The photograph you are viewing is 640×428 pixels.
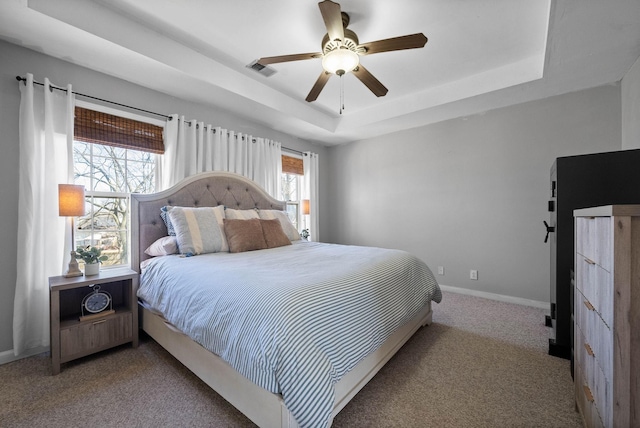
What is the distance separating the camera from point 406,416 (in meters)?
1.42

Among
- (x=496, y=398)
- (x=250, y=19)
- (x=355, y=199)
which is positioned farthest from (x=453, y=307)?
(x=250, y=19)

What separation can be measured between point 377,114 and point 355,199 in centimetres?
151

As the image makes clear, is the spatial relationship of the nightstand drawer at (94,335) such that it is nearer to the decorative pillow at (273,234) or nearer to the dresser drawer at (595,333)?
the decorative pillow at (273,234)

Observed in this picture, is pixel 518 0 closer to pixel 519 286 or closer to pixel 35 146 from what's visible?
pixel 519 286

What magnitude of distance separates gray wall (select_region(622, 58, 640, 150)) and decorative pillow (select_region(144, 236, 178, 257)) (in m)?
4.06

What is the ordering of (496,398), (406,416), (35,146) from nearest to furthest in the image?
(406,416) → (496,398) → (35,146)

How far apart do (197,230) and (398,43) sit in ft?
7.31

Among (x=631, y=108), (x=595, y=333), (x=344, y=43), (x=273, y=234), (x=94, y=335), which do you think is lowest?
(x=94, y=335)

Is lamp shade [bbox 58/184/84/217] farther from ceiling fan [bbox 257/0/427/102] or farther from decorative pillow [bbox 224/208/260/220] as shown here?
ceiling fan [bbox 257/0/427/102]

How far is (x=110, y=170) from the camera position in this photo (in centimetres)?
259

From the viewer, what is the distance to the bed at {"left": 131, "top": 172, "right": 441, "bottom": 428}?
112 centimetres

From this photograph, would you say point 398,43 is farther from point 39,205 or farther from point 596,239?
point 39,205

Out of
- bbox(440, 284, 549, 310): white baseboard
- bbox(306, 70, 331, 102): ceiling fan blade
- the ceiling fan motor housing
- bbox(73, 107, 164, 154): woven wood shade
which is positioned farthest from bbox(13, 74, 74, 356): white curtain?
bbox(440, 284, 549, 310): white baseboard

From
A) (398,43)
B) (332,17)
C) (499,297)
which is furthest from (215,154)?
(499,297)
